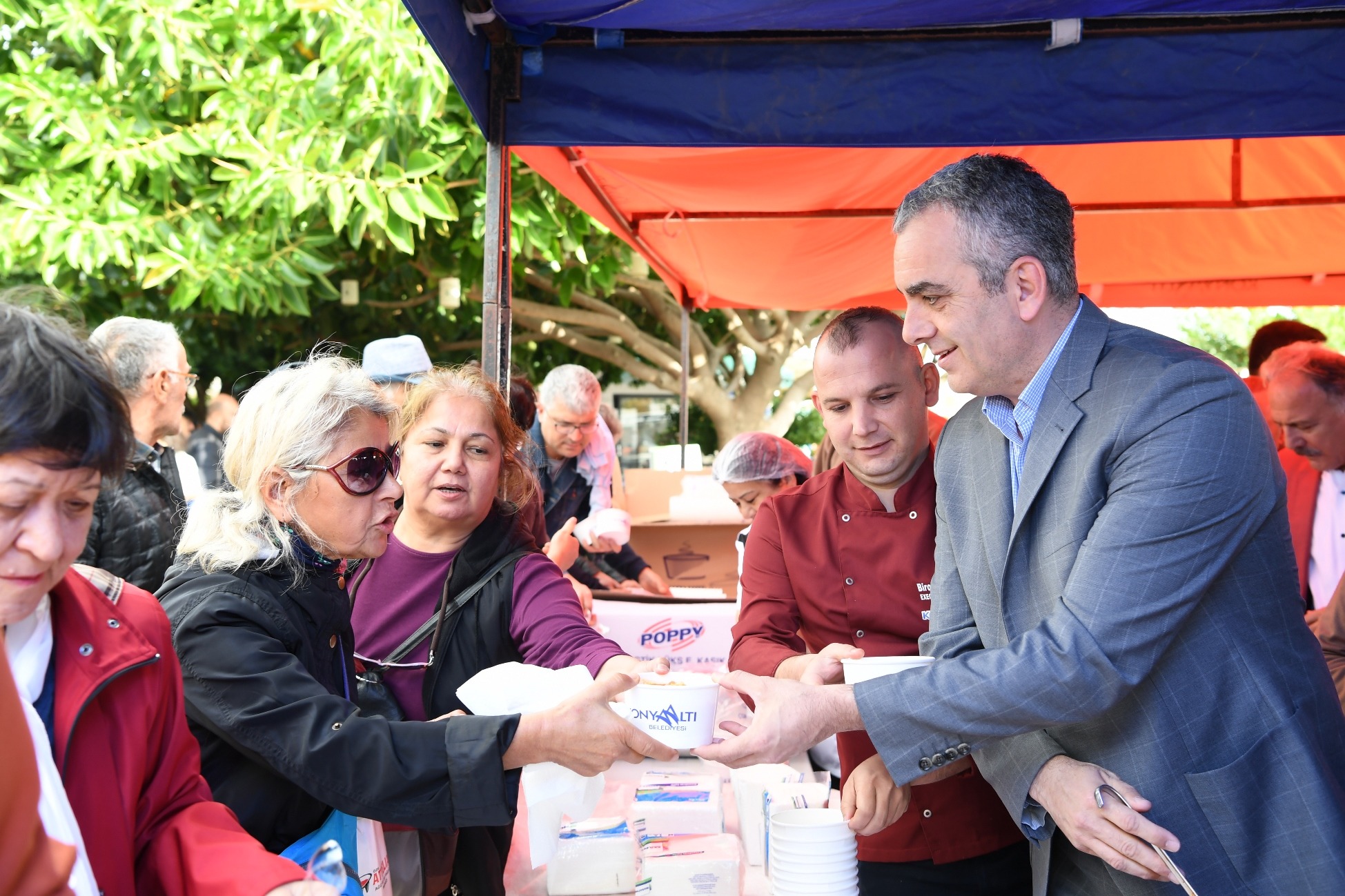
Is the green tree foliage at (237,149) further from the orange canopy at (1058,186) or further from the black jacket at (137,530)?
the black jacket at (137,530)

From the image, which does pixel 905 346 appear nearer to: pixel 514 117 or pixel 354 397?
pixel 354 397

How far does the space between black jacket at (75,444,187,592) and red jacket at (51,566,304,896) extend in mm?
2157

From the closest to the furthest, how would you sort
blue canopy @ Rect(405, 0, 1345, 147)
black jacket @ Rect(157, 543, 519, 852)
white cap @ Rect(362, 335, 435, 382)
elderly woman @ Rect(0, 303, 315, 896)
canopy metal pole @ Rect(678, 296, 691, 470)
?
elderly woman @ Rect(0, 303, 315, 896) → black jacket @ Rect(157, 543, 519, 852) → blue canopy @ Rect(405, 0, 1345, 147) → white cap @ Rect(362, 335, 435, 382) → canopy metal pole @ Rect(678, 296, 691, 470)

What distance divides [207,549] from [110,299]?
8917mm

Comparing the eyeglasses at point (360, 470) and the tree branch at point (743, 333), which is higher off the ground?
the tree branch at point (743, 333)

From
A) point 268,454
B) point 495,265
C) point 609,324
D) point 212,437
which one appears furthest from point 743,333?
point 268,454

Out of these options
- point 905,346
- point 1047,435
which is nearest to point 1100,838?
point 1047,435

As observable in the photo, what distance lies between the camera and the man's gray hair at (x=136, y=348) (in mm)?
4145

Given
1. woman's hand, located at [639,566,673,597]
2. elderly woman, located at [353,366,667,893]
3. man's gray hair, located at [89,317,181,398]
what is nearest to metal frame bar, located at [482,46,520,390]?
elderly woman, located at [353,366,667,893]

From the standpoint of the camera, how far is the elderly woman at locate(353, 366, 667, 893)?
246 centimetres

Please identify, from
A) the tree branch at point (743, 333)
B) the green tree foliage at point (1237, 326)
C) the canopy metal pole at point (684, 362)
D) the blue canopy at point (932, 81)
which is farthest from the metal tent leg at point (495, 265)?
the green tree foliage at point (1237, 326)

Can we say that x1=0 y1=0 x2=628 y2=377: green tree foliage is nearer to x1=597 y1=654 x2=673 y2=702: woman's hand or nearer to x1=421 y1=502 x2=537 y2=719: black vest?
x1=421 y1=502 x2=537 y2=719: black vest

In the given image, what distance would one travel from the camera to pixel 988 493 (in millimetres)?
1944

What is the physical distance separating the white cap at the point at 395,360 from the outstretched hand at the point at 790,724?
2.14 m
